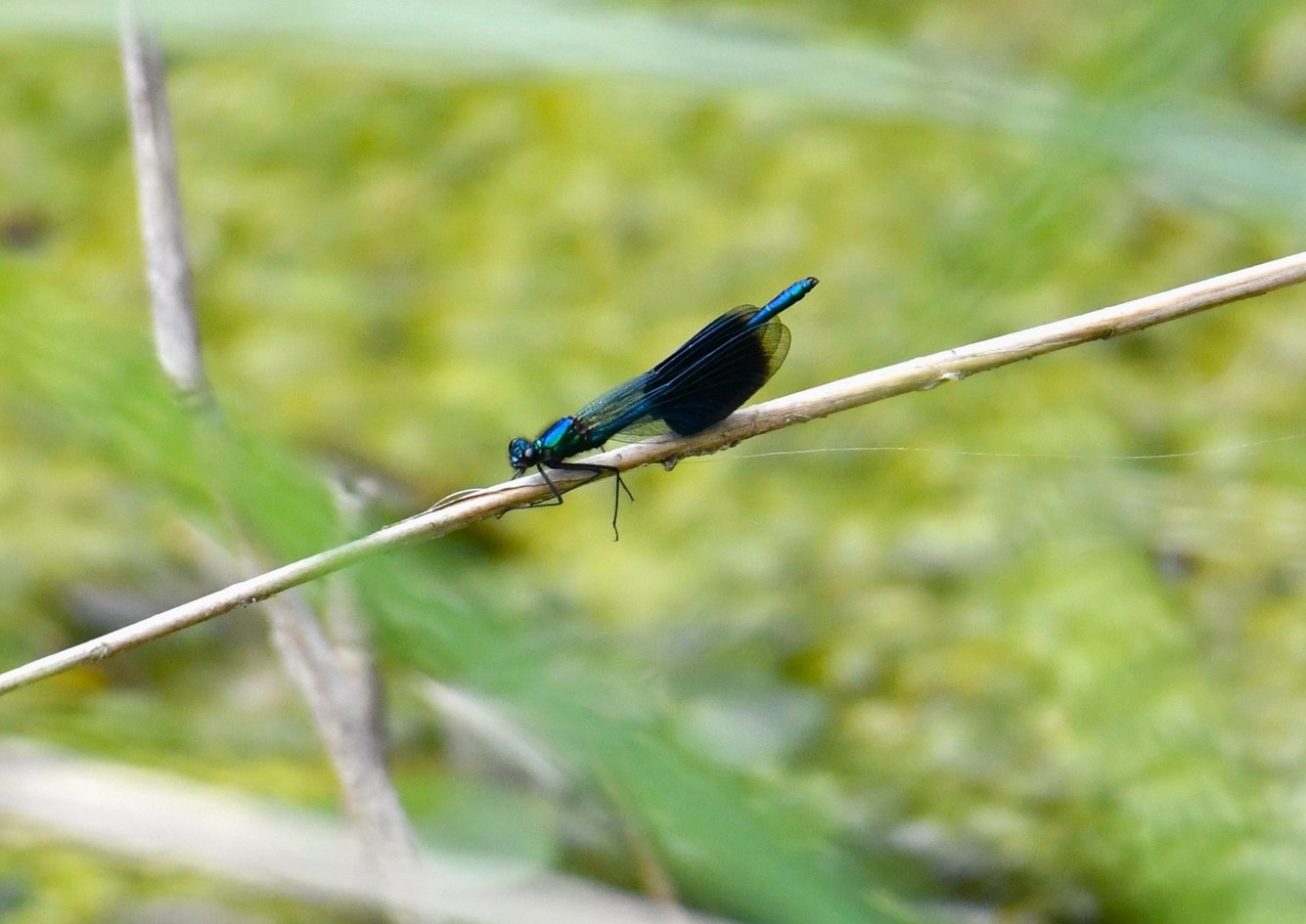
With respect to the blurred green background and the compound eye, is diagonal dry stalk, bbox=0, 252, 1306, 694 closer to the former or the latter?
the blurred green background

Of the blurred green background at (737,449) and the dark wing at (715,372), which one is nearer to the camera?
the blurred green background at (737,449)

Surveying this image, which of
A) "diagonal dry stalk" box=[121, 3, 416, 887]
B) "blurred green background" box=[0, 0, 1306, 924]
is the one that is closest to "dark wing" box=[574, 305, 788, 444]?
"blurred green background" box=[0, 0, 1306, 924]

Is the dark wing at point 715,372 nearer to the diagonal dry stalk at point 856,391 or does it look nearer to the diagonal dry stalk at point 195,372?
the diagonal dry stalk at point 856,391

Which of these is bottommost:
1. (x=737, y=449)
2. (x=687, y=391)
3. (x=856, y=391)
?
(x=856, y=391)

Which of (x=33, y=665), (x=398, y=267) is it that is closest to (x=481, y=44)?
(x=33, y=665)

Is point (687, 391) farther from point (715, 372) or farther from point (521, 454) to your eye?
point (521, 454)

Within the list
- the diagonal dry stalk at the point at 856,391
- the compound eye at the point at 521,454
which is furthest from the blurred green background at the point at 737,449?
the compound eye at the point at 521,454

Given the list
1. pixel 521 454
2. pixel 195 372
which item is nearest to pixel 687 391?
pixel 521 454
